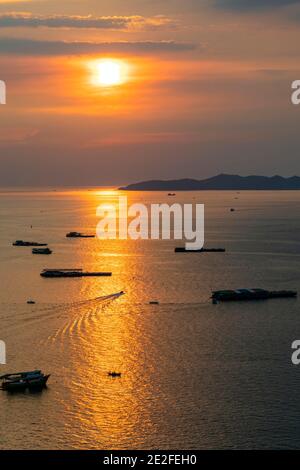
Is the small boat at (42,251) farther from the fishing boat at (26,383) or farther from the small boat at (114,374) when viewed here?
the fishing boat at (26,383)

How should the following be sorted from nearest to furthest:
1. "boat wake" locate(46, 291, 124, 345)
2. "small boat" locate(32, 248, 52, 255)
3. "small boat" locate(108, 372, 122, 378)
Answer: "small boat" locate(108, 372, 122, 378)
"boat wake" locate(46, 291, 124, 345)
"small boat" locate(32, 248, 52, 255)

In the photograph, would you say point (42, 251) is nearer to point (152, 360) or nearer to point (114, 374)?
point (152, 360)

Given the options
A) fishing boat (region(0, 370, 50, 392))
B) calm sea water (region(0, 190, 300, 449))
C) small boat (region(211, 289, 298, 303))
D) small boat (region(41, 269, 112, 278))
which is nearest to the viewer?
calm sea water (region(0, 190, 300, 449))

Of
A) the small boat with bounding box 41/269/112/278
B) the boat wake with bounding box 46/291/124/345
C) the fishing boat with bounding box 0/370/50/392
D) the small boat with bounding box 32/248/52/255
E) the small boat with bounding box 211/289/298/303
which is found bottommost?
the fishing boat with bounding box 0/370/50/392

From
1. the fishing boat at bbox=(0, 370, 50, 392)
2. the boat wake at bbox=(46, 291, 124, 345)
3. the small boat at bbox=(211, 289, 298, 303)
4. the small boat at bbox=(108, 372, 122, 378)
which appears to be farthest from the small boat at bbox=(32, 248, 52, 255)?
the fishing boat at bbox=(0, 370, 50, 392)

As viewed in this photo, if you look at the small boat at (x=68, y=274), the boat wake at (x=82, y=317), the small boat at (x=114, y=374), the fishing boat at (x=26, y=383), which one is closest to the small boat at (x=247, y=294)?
the boat wake at (x=82, y=317)

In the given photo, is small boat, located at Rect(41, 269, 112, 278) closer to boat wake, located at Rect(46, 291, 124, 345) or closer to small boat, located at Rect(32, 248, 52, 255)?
boat wake, located at Rect(46, 291, 124, 345)
